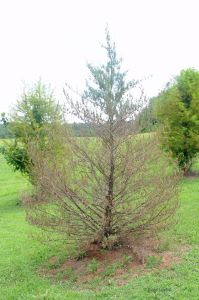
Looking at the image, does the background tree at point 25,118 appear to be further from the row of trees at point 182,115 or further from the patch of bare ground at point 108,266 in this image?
the patch of bare ground at point 108,266

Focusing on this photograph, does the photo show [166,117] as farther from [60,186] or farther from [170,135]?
[60,186]

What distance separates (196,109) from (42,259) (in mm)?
Answer: 11047

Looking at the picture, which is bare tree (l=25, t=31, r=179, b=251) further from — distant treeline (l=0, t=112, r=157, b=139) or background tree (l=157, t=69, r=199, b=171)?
background tree (l=157, t=69, r=199, b=171)

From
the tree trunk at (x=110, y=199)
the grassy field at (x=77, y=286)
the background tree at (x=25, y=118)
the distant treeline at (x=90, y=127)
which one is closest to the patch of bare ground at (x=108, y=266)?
the grassy field at (x=77, y=286)

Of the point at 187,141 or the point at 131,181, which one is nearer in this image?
the point at 131,181

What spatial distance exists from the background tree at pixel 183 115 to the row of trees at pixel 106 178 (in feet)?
32.1

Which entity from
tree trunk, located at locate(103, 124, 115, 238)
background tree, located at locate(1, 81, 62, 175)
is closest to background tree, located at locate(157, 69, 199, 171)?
background tree, located at locate(1, 81, 62, 175)

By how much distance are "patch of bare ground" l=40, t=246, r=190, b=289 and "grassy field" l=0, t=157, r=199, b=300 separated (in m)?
0.13

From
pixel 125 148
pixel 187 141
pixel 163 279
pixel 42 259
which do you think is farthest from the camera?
pixel 187 141

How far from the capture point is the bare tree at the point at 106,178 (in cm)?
717

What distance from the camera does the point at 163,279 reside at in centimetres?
625

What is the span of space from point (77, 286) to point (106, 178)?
75.3 inches

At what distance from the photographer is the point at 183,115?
56.5 ft

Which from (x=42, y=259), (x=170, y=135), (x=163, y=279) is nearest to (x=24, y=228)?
(x=42, y=259)
